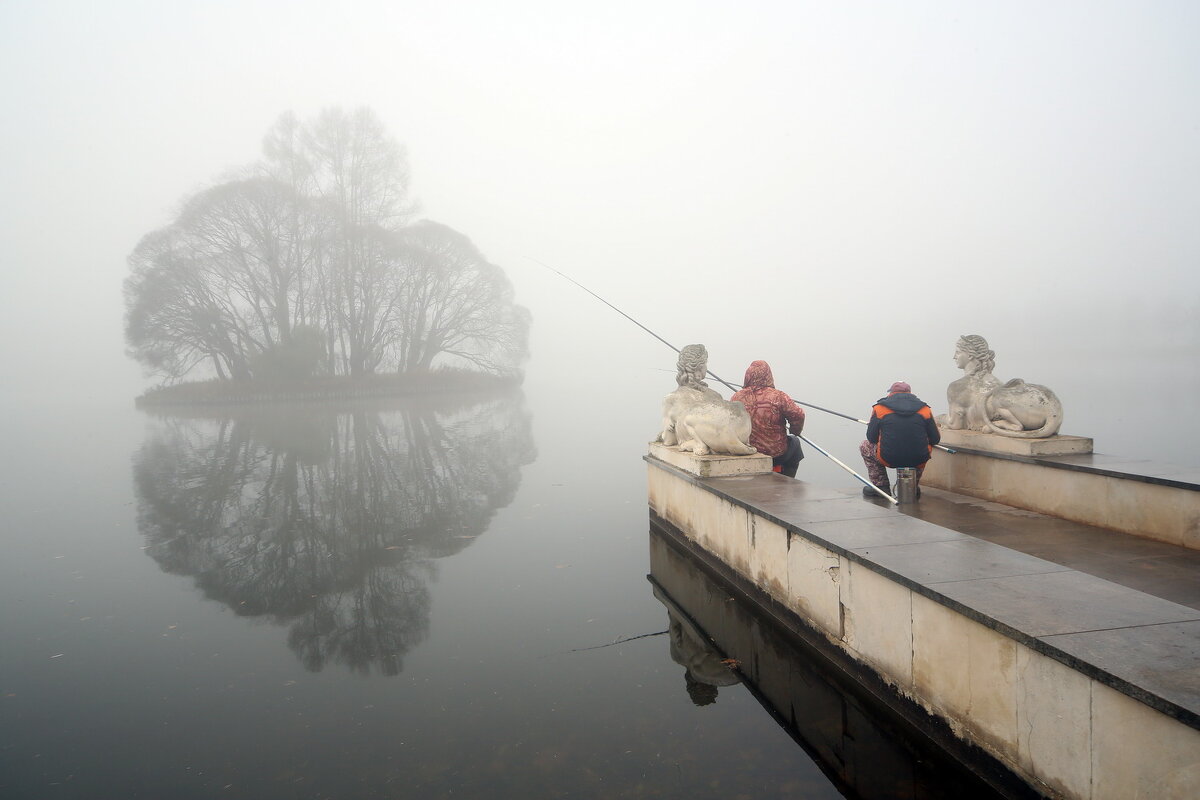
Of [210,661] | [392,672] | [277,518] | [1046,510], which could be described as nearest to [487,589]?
[392,672]

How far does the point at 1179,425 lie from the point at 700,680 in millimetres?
18590

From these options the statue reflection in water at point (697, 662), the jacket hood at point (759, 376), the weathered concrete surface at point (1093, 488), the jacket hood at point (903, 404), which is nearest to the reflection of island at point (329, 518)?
the statue reflection in water at point (697, 662)

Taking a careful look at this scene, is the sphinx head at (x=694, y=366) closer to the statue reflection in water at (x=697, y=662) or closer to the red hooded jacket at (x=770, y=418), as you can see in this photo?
the red hooded jacket at (x=770, y=418)

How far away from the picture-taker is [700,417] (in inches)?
278

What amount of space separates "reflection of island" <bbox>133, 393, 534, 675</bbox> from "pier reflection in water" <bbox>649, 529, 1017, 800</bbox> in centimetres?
212

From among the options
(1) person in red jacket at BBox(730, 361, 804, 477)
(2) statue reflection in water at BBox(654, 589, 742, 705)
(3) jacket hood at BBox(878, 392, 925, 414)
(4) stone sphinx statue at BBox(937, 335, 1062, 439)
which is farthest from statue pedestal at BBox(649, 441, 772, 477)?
(4) stone sphinx statue at BBox(937, 335, 1062, 439)

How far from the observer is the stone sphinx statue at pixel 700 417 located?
698 cm

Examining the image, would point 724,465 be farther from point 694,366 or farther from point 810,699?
point 810,699

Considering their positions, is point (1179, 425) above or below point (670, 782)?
above

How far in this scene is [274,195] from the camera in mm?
37156

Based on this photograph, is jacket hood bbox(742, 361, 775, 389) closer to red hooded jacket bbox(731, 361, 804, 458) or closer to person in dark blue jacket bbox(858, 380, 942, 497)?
red hooded jacket bbox(731, 361, 804, 458)

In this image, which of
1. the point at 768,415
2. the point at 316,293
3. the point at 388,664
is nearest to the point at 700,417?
the point at 768,415

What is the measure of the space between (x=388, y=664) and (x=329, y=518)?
5.20m

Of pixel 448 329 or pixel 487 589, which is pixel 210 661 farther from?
pixel 448 329
